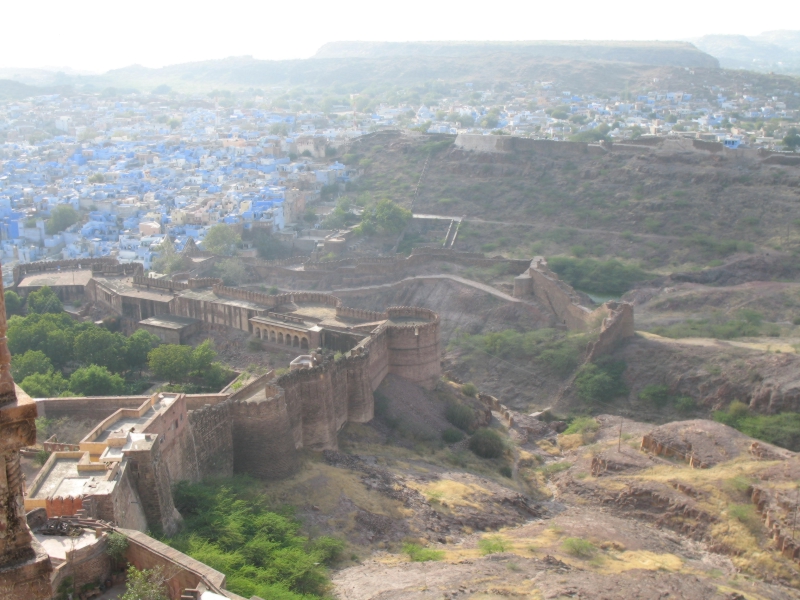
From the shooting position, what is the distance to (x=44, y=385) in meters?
24.4

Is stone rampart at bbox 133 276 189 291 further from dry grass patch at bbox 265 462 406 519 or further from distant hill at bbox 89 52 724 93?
distant hill at bbox 89 52 724 93

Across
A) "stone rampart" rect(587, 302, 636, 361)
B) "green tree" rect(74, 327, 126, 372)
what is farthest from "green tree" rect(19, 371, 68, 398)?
"stone rampart" rect(587, 302, 636, 361)

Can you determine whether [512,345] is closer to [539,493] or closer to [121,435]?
[539,493]

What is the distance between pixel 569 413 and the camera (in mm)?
31594

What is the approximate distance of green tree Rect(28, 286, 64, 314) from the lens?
3362 centimetres

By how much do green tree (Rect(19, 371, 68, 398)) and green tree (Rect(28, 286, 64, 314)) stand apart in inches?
330

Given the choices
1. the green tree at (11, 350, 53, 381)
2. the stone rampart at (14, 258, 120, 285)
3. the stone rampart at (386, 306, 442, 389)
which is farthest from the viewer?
the stone rampart at (14, 258, 120, 285)

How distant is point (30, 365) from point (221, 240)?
21.5 meters

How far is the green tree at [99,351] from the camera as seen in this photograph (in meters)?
28.2

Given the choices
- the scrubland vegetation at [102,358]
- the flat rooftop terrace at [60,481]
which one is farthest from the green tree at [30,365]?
the flat rooftop terrace at [60,481]

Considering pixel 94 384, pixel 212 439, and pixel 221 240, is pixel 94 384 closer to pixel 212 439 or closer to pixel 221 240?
pixel 212 439

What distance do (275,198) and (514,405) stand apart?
2708cm

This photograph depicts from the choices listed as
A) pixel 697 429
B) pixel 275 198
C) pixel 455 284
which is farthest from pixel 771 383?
pixel 275 198

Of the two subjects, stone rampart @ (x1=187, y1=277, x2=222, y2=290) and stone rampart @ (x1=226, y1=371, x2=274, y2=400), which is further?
stone rampart @ (x1=187, y1=277, x2=222, y2=290)
